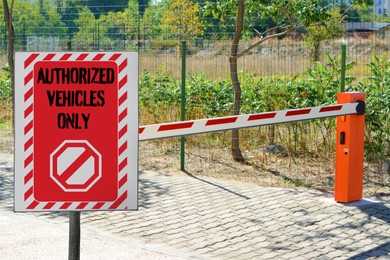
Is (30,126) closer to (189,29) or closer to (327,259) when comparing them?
(327,259)

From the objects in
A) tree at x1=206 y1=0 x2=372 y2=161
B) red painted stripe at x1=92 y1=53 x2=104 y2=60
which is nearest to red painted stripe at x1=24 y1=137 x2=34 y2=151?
red painted stripe at x1=92 y1=53 x2=104 y2=60

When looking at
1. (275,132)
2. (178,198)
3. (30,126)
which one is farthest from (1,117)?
(30,126)

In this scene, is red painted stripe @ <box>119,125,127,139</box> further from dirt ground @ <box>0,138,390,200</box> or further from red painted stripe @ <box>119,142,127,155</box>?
dirt ground @ <box>0,138,390,200</box>

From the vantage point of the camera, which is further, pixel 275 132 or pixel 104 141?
pixel 275 132

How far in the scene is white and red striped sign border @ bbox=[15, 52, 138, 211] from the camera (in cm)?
500

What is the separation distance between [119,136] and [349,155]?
467cm

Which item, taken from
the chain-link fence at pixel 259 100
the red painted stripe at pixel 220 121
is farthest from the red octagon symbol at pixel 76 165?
the chain-link fence at pixel 259 100

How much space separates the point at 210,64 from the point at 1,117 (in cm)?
496

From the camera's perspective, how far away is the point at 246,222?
841 cm

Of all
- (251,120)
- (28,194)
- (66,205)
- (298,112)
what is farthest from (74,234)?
(298,112)

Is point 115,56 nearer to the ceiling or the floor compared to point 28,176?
nearer to the ceiling

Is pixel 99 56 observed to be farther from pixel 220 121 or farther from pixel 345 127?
pixel 345 127

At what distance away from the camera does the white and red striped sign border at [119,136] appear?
4996 millimetres

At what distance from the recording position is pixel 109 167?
5039 mm
